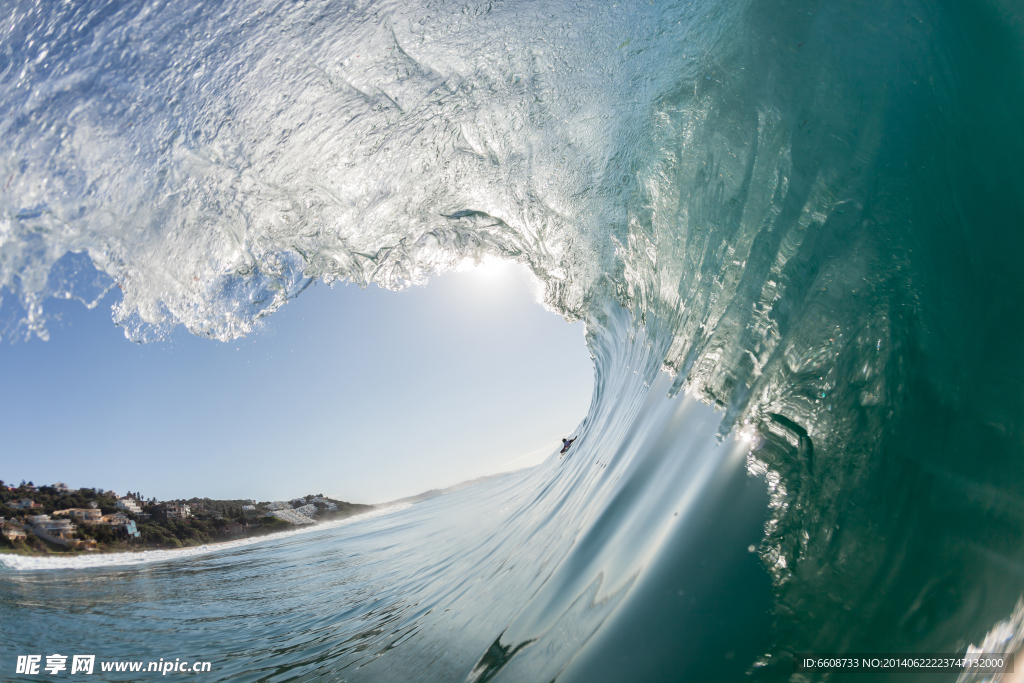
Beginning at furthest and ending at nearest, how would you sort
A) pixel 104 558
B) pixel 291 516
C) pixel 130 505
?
pixel 291 516 → pixel 130 505 → pixel 104 558

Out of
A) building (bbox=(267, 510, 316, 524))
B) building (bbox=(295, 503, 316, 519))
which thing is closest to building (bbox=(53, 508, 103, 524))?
building (bbox=(267, 510, 316, 524))

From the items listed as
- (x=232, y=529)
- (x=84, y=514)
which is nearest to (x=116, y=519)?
(x=84, y=514)

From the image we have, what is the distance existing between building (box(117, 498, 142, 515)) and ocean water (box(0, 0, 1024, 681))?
1231 mm

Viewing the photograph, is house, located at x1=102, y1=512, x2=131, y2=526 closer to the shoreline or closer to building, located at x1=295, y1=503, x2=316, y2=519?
the shoreline

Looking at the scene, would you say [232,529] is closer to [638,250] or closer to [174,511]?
[174,511]

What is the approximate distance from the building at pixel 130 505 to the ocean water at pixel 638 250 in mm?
1231

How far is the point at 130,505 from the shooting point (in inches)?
243

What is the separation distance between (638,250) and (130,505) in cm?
803

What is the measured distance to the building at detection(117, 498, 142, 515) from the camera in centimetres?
599

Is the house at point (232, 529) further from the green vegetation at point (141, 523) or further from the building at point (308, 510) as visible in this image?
the building at point (308, 510)

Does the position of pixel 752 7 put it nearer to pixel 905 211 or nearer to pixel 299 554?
pixel 905 211

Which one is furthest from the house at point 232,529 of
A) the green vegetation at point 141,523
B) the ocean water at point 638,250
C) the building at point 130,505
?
the ocean water at point 638,250

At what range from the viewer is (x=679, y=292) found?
4004mm

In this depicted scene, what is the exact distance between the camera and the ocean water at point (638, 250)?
1874 millimetres
